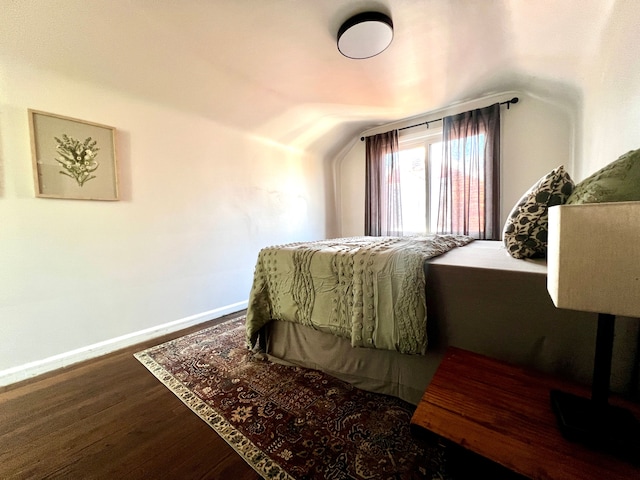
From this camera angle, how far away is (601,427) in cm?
58

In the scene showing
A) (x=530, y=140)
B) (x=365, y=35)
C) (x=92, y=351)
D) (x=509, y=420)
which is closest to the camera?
(x=509, y=420)

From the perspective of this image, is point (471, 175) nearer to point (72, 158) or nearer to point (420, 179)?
point (420, 179)

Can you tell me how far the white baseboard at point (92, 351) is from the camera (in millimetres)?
1646

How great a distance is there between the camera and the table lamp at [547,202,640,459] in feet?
1.56

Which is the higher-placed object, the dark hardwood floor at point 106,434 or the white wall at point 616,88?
the white wall at point 616,88

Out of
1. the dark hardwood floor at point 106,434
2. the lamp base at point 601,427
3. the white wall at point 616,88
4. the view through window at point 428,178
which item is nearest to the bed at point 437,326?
the lamp base at point 601,427

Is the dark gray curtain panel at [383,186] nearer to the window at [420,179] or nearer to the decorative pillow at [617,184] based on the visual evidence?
the window at [420,179]

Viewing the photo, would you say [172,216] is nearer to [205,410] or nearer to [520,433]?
[205,410]

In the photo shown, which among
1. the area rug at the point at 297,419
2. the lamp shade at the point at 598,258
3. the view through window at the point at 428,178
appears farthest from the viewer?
the view through window at the point at 428,178

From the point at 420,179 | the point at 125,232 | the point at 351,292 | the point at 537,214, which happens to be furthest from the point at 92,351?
the point at 420,179

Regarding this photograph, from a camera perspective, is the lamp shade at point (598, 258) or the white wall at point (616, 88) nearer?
the lamp shade at point (598, 258)

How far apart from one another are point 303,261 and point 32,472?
145 cm

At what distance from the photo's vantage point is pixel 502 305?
3.44 feet

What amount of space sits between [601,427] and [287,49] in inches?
102
